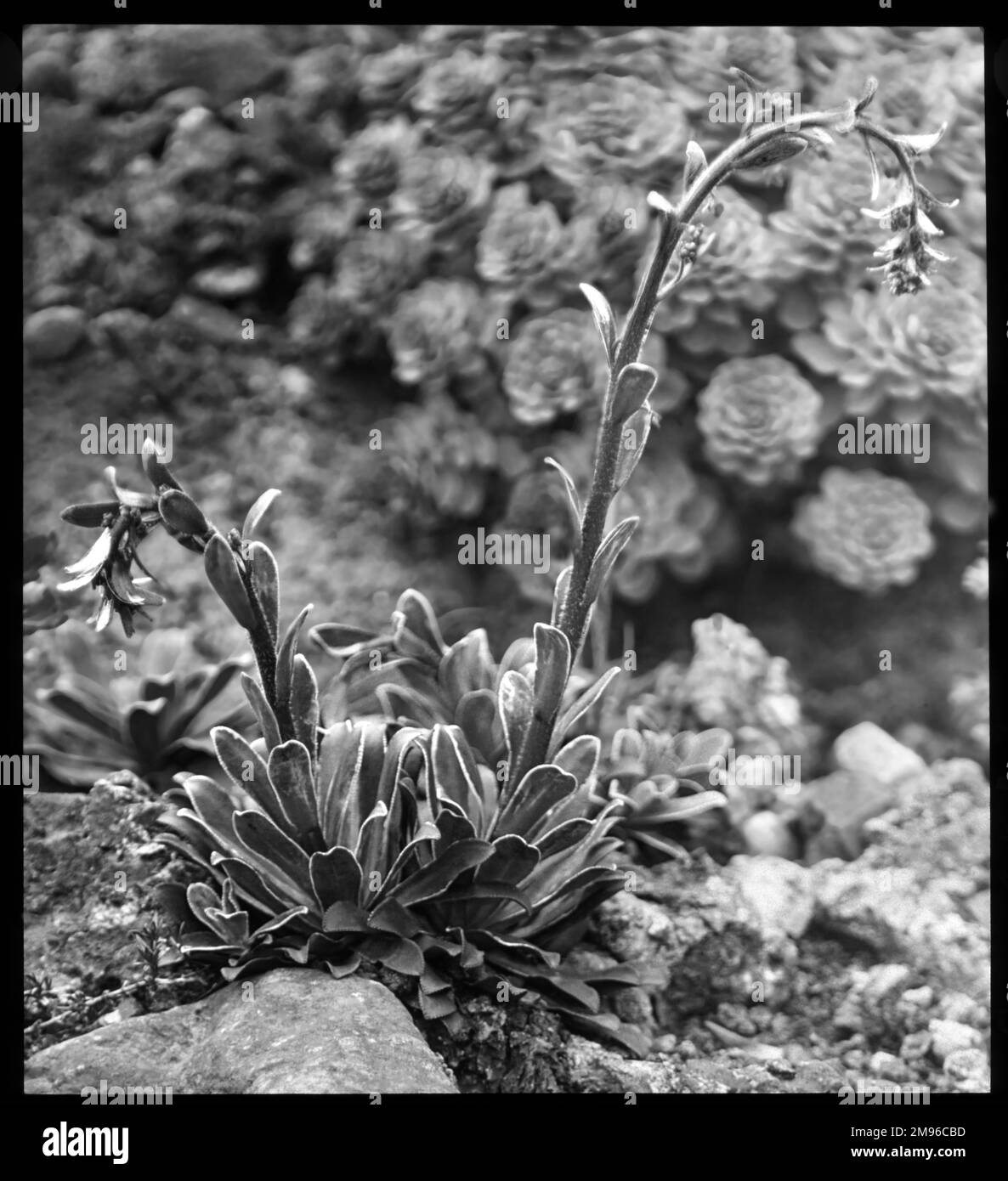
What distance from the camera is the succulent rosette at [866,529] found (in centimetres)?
367

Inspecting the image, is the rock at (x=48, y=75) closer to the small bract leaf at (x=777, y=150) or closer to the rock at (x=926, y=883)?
the small bract leaf at (x=777, y=150)

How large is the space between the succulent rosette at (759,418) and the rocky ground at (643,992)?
1.11 m

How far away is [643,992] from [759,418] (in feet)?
5.73

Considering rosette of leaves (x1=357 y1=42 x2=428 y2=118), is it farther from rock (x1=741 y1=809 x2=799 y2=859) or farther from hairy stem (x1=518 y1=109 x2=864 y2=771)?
rock (x1=741 y1=809 x2=799 y2=859)

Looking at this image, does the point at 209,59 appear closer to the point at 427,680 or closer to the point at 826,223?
the point at 826,223

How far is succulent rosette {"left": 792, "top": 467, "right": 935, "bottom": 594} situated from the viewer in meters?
3.67

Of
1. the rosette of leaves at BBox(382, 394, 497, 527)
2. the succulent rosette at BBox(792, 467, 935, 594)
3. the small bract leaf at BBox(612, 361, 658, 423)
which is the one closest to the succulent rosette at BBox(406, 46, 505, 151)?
the rosette of leaves at BBox(382, 394, 497, 527)

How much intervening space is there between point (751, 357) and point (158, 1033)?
2.50m

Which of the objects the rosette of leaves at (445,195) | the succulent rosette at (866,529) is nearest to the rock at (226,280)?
the rosette of leaves at (445,195)

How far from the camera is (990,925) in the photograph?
2834 millimetres

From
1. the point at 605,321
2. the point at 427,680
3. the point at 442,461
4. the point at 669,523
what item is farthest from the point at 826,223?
the point at 427,680

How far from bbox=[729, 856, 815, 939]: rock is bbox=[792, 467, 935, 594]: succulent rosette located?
42.8 inches

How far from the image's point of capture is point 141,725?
9.64 feet

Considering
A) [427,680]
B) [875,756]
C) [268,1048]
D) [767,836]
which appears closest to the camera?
[268,1048]
